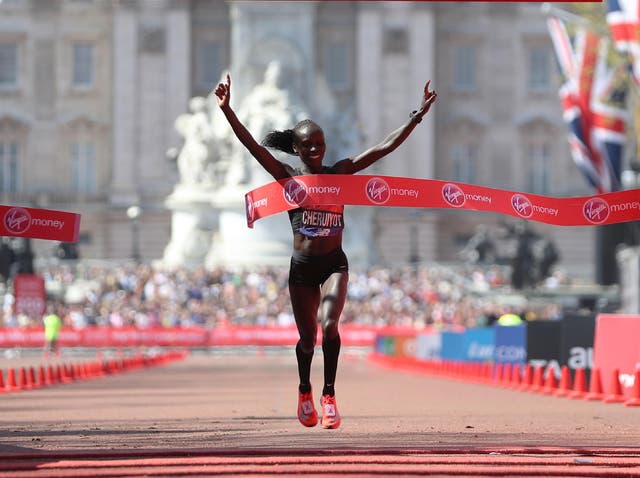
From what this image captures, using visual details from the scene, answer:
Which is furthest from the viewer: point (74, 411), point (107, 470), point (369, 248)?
point (369, 248)

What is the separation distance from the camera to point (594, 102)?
4350 cm

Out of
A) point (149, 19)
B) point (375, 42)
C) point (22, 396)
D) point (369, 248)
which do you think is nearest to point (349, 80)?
point (375, 42)

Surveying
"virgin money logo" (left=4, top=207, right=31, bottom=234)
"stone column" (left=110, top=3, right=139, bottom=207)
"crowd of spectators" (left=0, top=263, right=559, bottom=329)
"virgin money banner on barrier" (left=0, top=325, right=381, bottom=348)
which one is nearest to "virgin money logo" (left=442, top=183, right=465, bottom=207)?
"virgin money logo" (left=4, top=207, right=31, bottom=234)

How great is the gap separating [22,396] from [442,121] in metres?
75.1

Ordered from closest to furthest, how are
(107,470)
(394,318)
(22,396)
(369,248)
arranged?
(107,470) < (22,396) < (394,318) < (369,248)

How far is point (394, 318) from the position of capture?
58.7m

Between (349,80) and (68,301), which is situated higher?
(349,80)

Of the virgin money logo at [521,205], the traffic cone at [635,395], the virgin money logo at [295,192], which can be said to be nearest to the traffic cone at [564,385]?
the traffic cone at [635,395]

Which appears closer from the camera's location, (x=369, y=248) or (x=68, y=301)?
(x=68, y=301)

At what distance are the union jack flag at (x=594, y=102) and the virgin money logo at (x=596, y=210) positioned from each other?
95.6 ft

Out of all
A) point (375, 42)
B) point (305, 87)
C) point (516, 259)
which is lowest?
point (516, 259)

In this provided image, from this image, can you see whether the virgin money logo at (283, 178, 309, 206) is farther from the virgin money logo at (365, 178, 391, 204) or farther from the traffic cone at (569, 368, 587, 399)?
the traffic cone at (569, 368, 587, 399)

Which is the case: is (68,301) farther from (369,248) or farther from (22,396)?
(22,396)

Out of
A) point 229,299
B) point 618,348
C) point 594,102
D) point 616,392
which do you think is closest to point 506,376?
point 618,348
